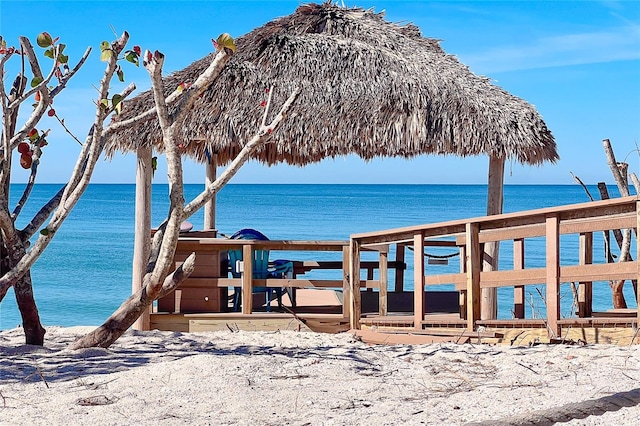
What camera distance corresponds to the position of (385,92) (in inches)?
322

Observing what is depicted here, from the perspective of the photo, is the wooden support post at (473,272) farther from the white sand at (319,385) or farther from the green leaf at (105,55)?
the green leaf at (105,55)

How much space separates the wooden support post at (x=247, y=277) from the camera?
7.72 meters

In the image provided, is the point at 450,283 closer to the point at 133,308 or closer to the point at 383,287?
the point at 383,287

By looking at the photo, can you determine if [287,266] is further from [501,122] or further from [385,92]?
[501,122]

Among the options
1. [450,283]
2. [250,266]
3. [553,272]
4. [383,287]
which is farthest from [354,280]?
[553,272]

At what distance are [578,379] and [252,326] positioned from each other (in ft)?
13.3

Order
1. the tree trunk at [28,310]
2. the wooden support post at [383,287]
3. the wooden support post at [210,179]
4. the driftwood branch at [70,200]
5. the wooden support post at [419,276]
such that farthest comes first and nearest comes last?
the wooden support post at [210,179], the wooden support post at [383,287], the wooden support post at [419,276], the tree trunk at [28,310], the driftwood branch at [70,200]

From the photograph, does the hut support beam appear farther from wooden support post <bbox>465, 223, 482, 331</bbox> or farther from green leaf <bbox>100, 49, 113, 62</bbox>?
green leaf <bbox>100, 49, 113, 62</bbox>

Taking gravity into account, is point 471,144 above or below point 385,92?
below

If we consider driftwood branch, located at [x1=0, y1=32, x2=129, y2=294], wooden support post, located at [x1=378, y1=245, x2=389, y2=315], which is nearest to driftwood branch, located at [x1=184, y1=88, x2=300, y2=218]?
driftwood branch, located at [x1=0, y1=32, x2=129, y2=294]

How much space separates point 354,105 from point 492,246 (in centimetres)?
195

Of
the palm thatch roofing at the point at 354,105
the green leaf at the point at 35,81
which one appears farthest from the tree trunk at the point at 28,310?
the palm thatch roofing at the point at 354,105

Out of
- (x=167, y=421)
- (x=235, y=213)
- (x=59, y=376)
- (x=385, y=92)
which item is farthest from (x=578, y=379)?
(x=235, y=213)

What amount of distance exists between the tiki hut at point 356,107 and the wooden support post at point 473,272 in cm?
185
